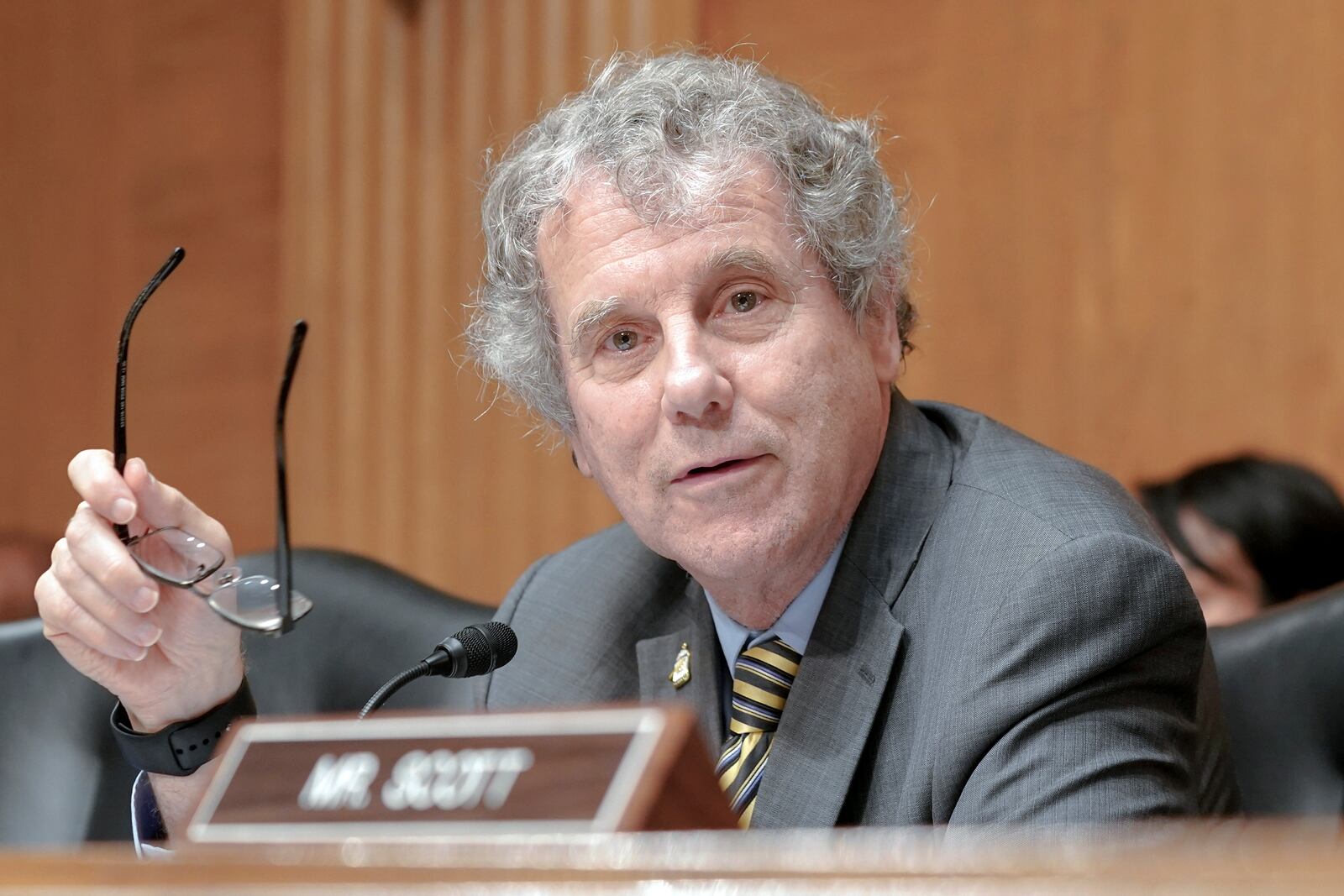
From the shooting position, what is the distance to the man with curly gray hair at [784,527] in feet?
4.27

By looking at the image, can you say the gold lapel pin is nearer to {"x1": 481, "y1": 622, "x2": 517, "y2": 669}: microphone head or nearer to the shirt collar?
the shirt collar

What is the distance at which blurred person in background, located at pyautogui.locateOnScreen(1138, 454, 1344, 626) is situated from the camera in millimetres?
2707

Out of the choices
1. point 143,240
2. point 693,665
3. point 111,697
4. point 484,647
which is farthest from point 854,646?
point 143,240

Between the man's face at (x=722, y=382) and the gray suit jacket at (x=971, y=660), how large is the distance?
10 centimetres

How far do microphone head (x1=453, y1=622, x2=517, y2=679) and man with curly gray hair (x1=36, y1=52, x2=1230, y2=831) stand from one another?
21cm

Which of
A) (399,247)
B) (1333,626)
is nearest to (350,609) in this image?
(1333,626)

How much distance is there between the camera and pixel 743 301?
155cm

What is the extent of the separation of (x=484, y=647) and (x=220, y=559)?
0.90 feet

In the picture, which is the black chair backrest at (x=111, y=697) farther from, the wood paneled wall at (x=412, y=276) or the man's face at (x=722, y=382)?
the wood paneled wall at (x=412, y=276)

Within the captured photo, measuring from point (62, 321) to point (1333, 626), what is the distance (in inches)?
145

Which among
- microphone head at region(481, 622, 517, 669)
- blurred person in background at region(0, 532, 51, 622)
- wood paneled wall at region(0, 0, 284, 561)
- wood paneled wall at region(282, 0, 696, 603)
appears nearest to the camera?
microphone head at region(481, 622, 517, 669)

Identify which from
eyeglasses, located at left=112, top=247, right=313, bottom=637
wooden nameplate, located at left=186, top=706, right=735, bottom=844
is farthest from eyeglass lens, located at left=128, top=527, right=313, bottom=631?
wooden nameplate, located at left=186, top=706, right=735, bottom=844

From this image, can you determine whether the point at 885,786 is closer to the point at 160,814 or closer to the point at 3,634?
the point at 160,814

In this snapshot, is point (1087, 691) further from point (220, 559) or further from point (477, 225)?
point (477, 225)
